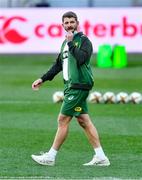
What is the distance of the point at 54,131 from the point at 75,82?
331 cm

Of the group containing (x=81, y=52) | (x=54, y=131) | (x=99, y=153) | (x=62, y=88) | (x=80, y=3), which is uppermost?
(x=81, y=52)

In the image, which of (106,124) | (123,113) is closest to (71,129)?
(106,124)

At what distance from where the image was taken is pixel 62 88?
19719 millimetres

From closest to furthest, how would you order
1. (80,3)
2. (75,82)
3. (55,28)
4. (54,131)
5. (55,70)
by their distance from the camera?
(75,82)
(55,70)
(54,131)
(55,28)
(80,3)

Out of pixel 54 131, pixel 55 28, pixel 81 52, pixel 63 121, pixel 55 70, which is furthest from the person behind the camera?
pixel 55 28

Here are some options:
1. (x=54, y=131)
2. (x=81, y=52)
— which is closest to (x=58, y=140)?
(x=81, y=52)

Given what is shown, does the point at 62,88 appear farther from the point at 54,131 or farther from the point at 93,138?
the point at 93,138

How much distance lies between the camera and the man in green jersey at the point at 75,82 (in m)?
10.4

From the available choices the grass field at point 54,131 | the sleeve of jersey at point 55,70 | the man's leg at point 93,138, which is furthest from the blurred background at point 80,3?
the man's leg at point 93,138

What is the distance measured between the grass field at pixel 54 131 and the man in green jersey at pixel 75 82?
0.64 ft

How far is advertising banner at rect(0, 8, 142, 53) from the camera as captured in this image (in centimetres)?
2503

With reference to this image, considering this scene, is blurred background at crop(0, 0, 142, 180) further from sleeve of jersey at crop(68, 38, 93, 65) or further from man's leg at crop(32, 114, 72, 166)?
sleeve of jersey at crop(68, 38, 93, 65)

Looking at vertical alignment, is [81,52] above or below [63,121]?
above

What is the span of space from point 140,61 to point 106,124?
1221cm
